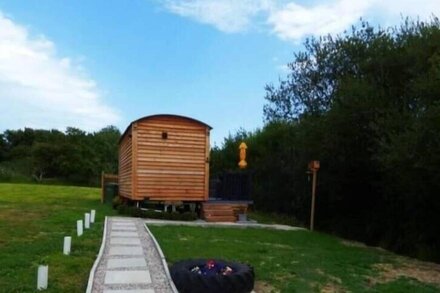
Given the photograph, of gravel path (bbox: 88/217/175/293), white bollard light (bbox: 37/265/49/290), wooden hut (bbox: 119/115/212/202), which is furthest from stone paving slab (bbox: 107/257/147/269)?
wooden hut (bbox: 119/115/212/202)

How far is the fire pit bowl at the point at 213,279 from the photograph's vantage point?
7004 mm

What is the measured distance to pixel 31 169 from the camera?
5534 centimetres

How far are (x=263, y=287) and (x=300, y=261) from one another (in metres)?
2.52

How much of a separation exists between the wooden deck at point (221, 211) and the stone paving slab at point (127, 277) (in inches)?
411

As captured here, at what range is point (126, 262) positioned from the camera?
346 inches

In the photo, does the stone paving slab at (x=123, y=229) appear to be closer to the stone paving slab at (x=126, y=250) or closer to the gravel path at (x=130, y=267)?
the gravel path at (x=130, y=267)

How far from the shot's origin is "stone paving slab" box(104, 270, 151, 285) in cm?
737

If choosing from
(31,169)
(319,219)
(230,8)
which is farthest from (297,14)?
(31,169)

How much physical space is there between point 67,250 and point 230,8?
29.3 feet

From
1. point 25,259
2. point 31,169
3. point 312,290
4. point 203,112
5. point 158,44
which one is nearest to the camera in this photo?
point 312,290

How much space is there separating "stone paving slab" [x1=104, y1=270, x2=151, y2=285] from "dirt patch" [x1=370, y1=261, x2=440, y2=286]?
3889mm

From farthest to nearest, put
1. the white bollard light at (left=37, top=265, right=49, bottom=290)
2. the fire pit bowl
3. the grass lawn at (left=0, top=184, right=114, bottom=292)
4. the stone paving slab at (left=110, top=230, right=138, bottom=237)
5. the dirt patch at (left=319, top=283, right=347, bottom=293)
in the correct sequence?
1. the stone paving slab at (left=110, top=230, right=138, bottom=237)
2. the dirt patch at (left=319, top=283, right=347, bottom=293)
3. the grass lawn at (left=0, top=184, right=114, bottom=292)
4. the fire pit bowl
5. the white bollard light at (left=37, top=265, right=49, bottom=290)

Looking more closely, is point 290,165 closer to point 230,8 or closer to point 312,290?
point 230,8

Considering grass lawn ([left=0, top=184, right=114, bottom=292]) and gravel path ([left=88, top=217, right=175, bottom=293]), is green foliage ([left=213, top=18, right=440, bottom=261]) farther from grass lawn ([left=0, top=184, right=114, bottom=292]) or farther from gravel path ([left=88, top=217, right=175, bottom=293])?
grass lawn ([left=0, top=184, right=114, bottom=292])
